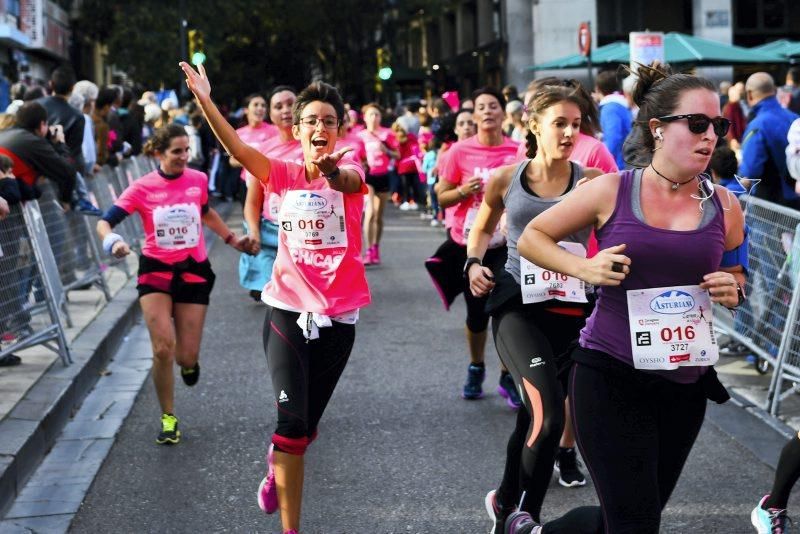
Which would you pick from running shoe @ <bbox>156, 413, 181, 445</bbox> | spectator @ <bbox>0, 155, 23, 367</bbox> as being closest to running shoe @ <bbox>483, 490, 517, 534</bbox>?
running shoe @ <bbox>156, 413, 181, 445</bbox>

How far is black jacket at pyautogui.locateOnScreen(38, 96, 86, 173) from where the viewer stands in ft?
40.8

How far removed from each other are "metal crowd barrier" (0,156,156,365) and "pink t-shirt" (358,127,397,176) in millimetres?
6095

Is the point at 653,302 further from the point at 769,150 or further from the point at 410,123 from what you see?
the point at 410,123

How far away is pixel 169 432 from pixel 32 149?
3820 mm

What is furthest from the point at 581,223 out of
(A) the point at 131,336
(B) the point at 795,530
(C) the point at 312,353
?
(A) the point at 131,336

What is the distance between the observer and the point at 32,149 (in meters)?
10.1

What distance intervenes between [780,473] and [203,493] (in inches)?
101

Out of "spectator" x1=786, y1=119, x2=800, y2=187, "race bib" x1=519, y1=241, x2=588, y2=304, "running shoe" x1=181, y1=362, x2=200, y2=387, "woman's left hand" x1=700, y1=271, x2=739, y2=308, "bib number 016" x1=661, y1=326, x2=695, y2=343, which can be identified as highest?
"spectator" x1=786, y1=119, x2=800, y2=187

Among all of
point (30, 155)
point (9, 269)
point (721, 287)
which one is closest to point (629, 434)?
point (721, 287)

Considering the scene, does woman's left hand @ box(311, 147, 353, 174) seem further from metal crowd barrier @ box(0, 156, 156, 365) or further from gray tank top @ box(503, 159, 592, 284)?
metal crowd barrier @ box(0, 156, 156, 365)

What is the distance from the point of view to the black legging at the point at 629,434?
12.4ft

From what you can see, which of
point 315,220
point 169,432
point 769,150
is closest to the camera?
point 315,220

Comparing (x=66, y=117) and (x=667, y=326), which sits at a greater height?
(x=66, y=117)

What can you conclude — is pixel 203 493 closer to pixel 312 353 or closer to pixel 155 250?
pixel 312 353
